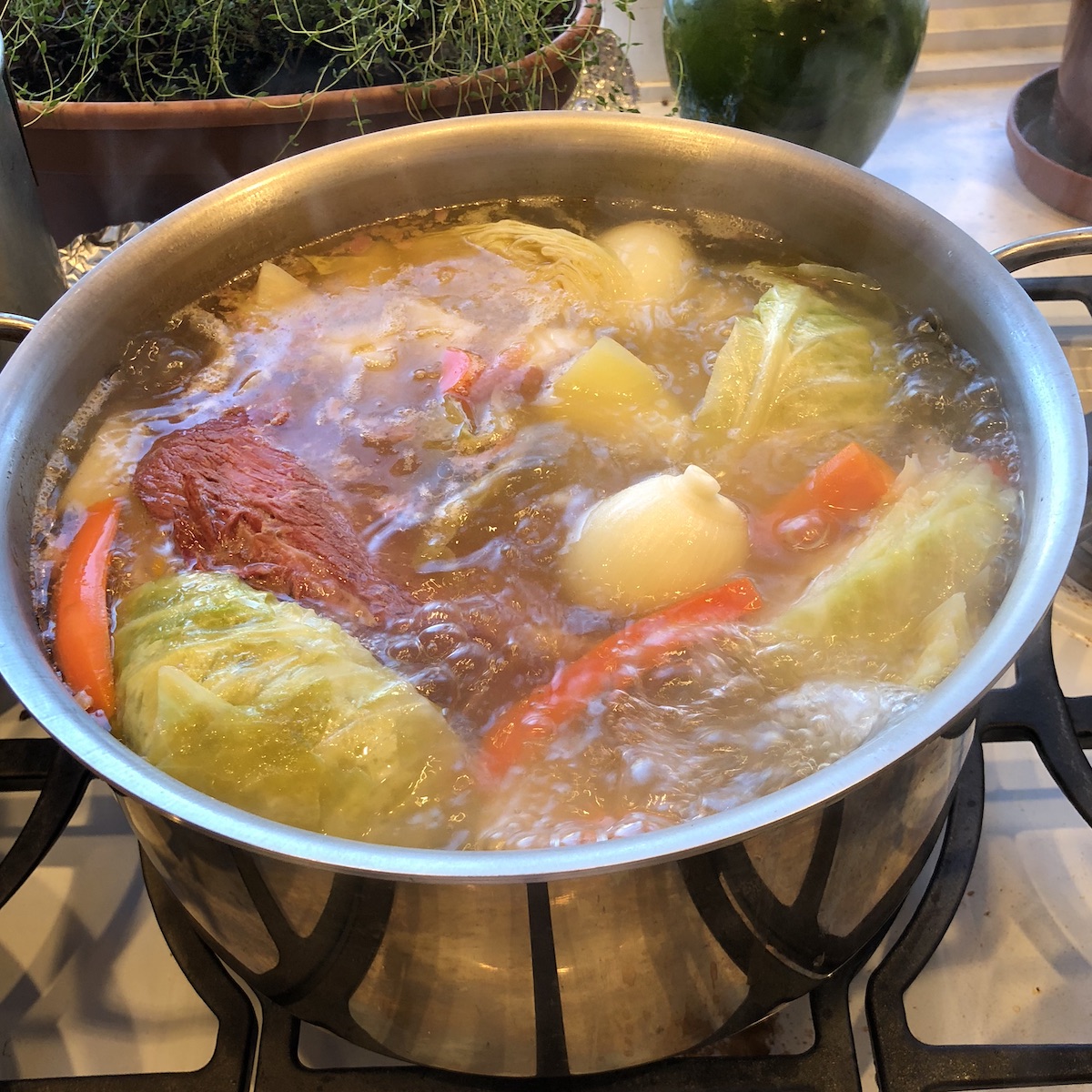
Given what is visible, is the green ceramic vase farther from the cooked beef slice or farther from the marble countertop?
the cooked beef slice

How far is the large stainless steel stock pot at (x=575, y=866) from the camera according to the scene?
66 centimetres

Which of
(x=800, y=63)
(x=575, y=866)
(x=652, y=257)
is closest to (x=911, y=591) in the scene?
(x=575, y=866)

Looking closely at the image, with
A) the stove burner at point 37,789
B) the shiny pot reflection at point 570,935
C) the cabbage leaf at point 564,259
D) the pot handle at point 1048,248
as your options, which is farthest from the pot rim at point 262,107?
the shiny pot reflection at point 570,935

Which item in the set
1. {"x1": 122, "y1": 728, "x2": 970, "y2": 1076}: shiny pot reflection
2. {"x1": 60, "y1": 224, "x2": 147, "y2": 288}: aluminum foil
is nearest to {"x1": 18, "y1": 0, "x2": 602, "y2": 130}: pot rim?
{"x1": 60, "y1": 224, "x2": 147, "y2": 288}: aluminum foil

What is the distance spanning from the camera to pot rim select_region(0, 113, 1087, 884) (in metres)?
0.63

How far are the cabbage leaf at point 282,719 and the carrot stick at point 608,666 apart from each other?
0.05m

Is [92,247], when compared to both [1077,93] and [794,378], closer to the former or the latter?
[794,378]

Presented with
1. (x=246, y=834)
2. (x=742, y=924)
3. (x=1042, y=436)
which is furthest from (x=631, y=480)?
(x=246, y=834)

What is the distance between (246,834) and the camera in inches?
25.5

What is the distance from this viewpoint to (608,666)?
977 mm

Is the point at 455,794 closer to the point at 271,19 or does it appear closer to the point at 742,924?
the point at 742,924

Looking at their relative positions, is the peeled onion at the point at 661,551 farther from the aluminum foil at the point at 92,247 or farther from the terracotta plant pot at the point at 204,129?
the aluminum foil at the point at 92,247

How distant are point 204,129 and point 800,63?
3.27 ft

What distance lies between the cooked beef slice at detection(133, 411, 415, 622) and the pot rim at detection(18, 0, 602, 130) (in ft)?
2.26
